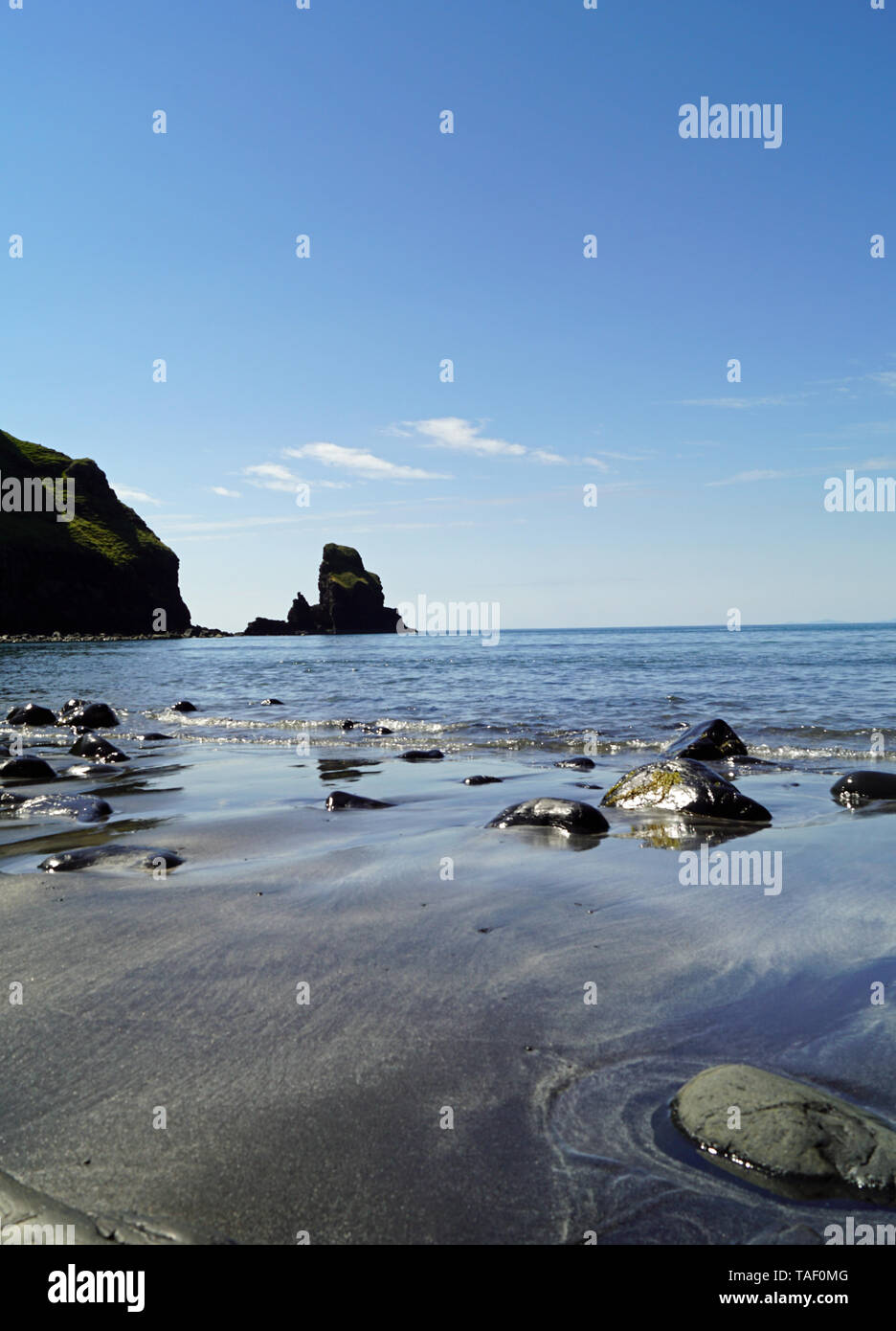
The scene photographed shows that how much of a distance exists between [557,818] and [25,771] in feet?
24.2

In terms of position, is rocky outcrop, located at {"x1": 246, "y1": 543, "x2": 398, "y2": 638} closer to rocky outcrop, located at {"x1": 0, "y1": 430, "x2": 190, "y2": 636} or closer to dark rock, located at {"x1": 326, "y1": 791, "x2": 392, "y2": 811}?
rocky outcrop, located at {"x1": 0, "y1": 430, "x2": 190, "y2": 636}

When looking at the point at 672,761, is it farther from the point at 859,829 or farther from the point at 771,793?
the point at 859,829

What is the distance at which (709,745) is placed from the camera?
1170cm

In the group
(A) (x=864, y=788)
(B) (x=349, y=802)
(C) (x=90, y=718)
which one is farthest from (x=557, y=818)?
(C) (x=90, y=718)

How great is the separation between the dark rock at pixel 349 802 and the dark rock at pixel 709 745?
515cm

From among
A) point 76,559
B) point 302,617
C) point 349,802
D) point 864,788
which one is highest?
point 76,559

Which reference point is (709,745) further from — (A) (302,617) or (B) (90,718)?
(A) (302,617)

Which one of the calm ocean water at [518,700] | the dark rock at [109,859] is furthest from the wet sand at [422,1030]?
the calm ocean water at [518,700]

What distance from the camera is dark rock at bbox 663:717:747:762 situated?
11609 mm

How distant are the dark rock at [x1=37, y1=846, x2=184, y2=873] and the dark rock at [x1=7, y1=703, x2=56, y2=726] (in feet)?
42.2

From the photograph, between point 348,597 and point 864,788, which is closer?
point 864,788

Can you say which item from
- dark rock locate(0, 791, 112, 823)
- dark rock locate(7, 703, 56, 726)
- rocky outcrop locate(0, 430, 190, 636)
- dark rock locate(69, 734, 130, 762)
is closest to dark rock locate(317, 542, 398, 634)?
rocky outcrop locate(0, 430, 190, 636)

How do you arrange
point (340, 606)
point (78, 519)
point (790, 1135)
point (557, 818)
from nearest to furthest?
point (790, 1135)
point (557, 818)
point (78, 519)
point (340, 606)

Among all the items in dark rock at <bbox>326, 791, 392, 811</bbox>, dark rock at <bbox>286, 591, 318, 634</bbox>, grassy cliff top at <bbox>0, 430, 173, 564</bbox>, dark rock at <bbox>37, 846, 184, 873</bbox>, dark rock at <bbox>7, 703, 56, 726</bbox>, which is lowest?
dark rock at <bbox>326, 791, 392, 811</bbox>
